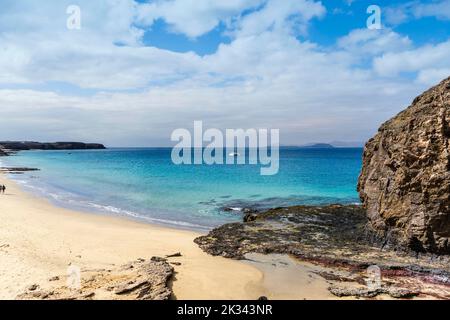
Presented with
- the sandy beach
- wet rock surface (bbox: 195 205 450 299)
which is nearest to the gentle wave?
the sandy beach

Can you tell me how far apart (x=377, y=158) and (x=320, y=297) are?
10184mm

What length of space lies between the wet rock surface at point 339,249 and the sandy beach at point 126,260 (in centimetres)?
99

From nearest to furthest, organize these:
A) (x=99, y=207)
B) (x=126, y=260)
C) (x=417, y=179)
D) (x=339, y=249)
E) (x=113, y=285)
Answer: (x=113, y=285)
(x=126, y=260)
(x=417, y=179)
(x=339, y=249)
(x=99, y=207)

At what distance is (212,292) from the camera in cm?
1114

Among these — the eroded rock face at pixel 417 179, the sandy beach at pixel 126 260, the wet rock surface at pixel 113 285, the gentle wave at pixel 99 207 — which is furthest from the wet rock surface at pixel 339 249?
the gentle wave at pixel 99 207

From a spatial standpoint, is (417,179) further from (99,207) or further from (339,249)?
(99,207)

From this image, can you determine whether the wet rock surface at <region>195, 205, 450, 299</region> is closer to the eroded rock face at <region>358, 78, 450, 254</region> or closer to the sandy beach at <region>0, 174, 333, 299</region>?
the eroded rock face at <region>358, 78, 450, 254</region>

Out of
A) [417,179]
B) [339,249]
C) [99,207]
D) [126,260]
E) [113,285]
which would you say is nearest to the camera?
[113,285]

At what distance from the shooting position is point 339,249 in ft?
50.1

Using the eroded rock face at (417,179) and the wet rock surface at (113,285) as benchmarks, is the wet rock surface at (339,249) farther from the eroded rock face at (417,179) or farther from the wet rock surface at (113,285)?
the wet rock surface at (113,285)

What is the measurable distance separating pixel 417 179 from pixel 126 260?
13227 millimetres

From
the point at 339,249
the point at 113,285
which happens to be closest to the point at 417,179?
the point at 339,249

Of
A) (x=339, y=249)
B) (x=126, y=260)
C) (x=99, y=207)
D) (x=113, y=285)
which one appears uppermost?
(x=113, y=285)

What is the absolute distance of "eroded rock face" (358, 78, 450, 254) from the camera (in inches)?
550
